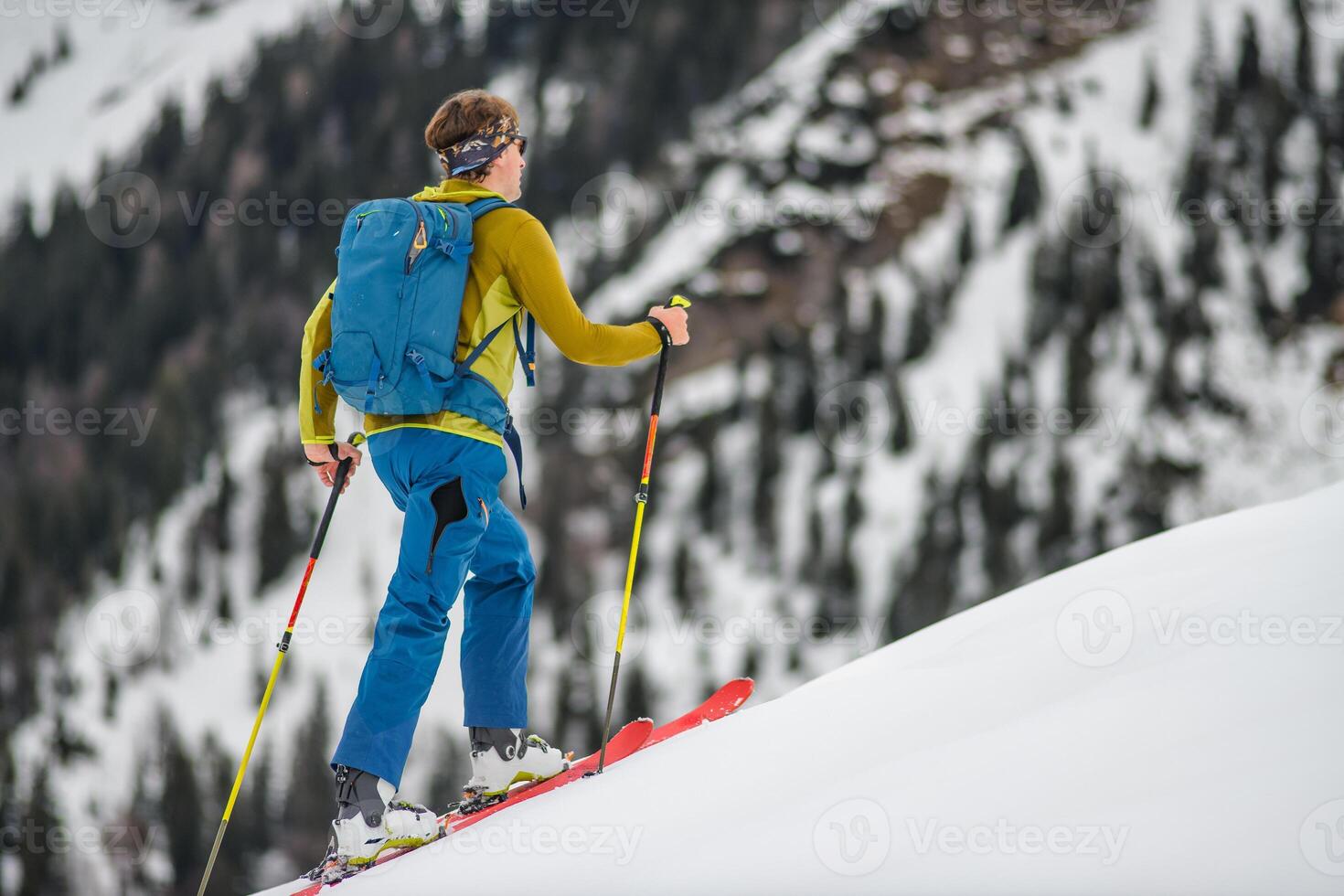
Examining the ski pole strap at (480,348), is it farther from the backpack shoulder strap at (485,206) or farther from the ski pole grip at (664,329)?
the ski pole grip at (664,329)

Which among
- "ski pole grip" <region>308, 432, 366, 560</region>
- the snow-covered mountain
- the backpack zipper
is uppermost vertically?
the snow-covered mountain

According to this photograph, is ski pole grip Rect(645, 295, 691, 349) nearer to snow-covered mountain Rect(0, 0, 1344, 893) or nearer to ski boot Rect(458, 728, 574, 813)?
ski boot Rect(458, 728, 574, 813)

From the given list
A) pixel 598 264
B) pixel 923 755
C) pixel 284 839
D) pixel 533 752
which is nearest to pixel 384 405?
pixel 533 752

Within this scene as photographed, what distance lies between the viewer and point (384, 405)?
4.10 meters

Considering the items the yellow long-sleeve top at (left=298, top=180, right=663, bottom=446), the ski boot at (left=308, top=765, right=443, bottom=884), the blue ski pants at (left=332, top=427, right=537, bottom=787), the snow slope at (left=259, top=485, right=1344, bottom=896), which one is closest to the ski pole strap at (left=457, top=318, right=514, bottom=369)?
the yellow long-sleeve top at (left=298, top=180, right=663, bottom=446)

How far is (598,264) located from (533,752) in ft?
385

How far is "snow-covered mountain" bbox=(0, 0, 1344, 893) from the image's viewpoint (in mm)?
86938

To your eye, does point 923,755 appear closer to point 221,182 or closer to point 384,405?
point 384,405

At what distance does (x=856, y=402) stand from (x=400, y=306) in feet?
329

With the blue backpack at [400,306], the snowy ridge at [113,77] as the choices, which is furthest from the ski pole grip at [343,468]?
the snowy ridge at [113,77]

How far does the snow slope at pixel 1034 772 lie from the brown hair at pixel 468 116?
2.11m

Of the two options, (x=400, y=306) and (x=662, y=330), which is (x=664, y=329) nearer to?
(x=662, y=330)

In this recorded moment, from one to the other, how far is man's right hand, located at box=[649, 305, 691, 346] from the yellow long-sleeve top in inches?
7.6

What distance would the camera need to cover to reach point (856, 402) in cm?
10306
